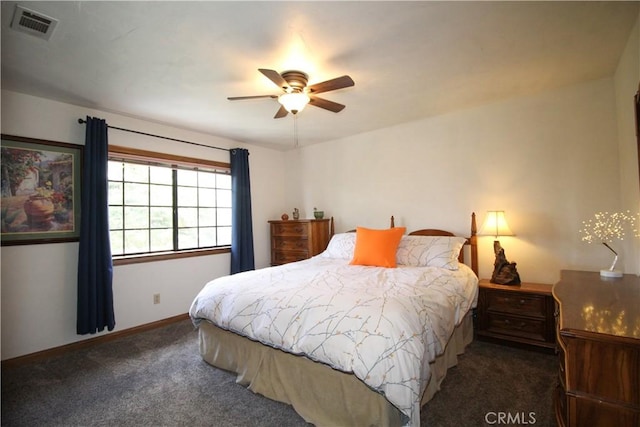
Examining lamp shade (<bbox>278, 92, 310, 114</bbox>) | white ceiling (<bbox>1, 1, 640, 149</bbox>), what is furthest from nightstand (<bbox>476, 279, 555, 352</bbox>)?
lamp shade (<bbox>278, 92, 310, 114</bbox>)

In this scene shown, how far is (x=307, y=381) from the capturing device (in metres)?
1.83

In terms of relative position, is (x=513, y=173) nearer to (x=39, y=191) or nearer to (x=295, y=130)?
(x=295, y=130)

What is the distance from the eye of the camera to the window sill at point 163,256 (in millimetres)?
3270

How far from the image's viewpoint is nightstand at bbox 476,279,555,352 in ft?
8.29

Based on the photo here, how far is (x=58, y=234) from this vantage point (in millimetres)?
2869

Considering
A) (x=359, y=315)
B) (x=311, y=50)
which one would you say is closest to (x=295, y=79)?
(x=311, y=50)

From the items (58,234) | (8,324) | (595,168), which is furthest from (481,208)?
(8,324)

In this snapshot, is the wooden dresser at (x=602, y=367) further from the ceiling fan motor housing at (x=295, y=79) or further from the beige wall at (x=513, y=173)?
the ceiling fan motor housing at (x=295, y=79)

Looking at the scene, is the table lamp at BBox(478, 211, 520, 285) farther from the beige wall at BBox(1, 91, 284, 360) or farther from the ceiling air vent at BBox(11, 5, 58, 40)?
the ceiling air vent at BBox(11, 5, 58, 40)

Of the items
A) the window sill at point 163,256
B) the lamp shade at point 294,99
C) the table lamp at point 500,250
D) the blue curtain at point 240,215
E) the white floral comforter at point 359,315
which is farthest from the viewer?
the blue curtain at point 240,215

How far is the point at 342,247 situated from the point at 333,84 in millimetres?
2048

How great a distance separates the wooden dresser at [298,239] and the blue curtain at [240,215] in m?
0.43

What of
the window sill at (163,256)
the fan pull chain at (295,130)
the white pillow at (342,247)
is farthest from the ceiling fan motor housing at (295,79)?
the window sill at (163,256)

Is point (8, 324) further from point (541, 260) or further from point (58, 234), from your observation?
point (541, 260)
